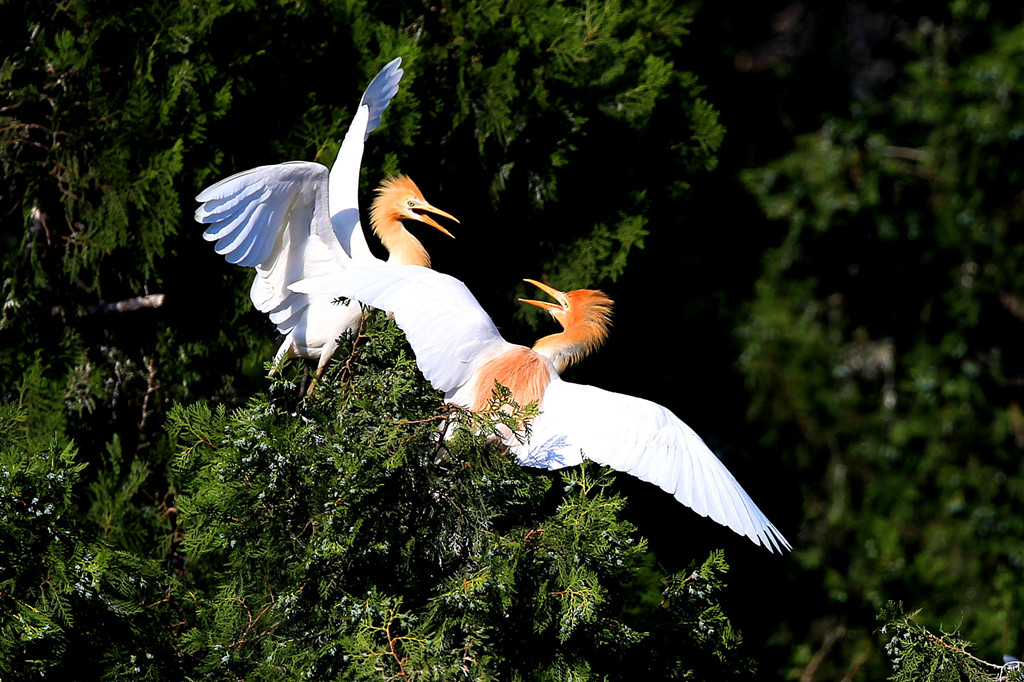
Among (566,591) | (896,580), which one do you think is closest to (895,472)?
(896,580)

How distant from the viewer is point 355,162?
124 inches

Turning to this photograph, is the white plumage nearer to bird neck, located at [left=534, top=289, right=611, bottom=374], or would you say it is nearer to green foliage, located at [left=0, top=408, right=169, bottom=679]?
bird neck, located at [left=534, top=289, right=611, bottom=374]

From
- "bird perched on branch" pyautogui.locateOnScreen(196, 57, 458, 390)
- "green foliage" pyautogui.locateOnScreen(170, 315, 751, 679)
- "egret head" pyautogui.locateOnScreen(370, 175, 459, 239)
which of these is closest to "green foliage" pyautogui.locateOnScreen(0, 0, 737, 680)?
"green foliage" pyautogui.locateOnScreen(170, 315, 751, 679)

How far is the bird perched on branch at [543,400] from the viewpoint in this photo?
2.55m

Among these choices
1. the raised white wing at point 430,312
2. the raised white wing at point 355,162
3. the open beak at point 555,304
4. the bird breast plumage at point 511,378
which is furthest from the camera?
the open beak at point 555,304

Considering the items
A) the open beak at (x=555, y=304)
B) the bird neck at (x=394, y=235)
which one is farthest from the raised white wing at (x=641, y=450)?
the bird neck at (x=394, y=235)

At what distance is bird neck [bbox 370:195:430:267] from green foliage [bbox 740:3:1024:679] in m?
2.60

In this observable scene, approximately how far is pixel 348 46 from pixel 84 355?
4.22ft

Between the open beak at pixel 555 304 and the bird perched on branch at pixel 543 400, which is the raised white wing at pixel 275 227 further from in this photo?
the open beak at pixel 555 304

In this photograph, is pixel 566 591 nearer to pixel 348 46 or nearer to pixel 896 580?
pixel 348 46

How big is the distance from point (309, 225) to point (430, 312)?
2.10 ft

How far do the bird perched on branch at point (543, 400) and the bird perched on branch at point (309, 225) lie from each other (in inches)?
13.4

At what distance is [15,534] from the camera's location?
2309 millimetres

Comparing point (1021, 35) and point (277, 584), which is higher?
point (1021, 35)
